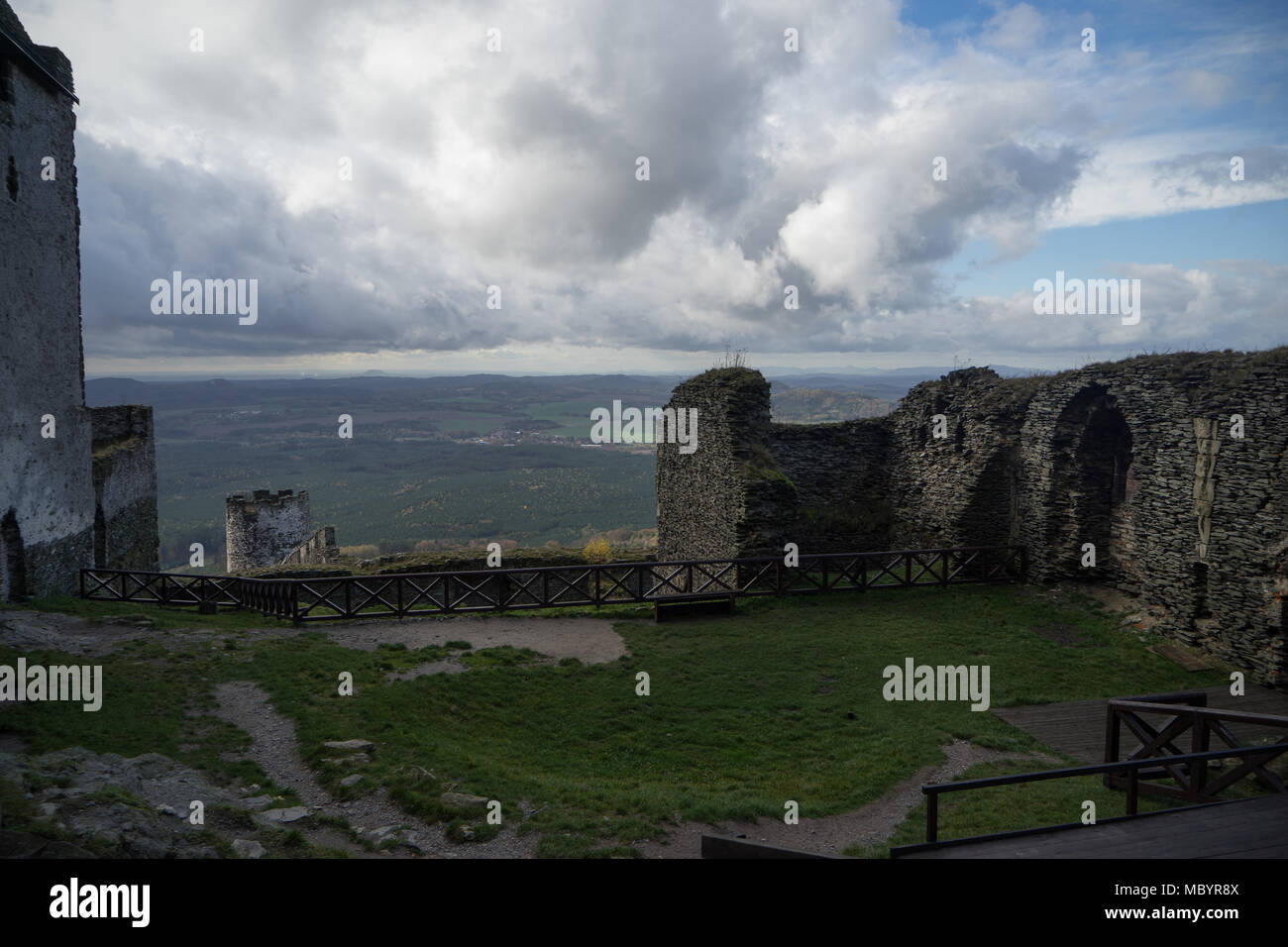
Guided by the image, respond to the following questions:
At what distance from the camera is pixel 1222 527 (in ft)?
39.5

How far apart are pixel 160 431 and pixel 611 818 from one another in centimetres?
17608

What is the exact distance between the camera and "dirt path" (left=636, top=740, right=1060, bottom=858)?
6.61 m

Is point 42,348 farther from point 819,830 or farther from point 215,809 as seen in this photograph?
point 819,830

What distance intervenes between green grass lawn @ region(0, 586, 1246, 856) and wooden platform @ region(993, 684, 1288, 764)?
30 cm

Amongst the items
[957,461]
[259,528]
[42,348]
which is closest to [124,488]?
[42,348]

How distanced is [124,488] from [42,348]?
4.96 metres

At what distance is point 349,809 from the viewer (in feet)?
22.9

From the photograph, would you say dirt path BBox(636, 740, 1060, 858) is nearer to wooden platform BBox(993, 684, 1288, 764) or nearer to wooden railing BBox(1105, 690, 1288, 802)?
wooden railing BBox(1105, 690, 1288, 802)

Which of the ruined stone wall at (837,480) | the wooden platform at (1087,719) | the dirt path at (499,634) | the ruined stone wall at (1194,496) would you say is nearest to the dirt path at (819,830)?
the wooden platform at (1087,719)

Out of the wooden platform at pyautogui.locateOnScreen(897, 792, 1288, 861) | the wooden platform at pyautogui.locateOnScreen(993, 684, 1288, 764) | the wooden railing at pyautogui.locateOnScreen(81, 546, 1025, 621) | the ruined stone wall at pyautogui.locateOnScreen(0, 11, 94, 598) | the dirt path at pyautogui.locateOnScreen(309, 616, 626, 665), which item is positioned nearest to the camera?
the wooden platform at pyautogui.locateOnScreen(897, 792, 1288, 861)

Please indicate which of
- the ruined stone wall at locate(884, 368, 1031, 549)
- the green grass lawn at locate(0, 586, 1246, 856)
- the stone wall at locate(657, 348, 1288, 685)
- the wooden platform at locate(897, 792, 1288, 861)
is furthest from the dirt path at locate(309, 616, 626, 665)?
the ruined stone wall at locate(884, 368, 1031, 549)

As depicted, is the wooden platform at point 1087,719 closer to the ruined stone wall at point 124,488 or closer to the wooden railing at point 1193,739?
the wooden railing at point 1193,739

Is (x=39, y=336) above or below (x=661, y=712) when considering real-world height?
above

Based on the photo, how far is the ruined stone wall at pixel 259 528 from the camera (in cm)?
2803
